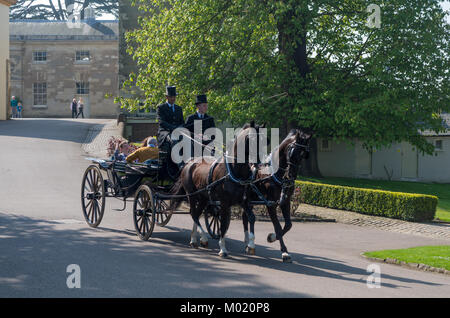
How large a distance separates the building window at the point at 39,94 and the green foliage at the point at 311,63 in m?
35.6

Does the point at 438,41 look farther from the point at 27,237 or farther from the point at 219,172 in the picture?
the point at 27,237

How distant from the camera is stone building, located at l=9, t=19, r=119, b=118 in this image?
5494 cm

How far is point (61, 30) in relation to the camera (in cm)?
5556

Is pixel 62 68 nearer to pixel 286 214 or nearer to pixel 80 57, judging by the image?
pixel 80 57

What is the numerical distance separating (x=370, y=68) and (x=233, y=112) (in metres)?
5.60

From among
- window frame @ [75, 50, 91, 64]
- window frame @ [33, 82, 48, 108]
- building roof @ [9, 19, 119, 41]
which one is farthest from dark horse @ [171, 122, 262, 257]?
window frame @ [33, 82, 48, 108]

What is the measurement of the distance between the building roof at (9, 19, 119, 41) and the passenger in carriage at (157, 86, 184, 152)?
45531 mm

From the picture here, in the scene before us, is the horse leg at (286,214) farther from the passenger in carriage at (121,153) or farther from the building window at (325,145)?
the building window at (325,145)

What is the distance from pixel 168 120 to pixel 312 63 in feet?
44.1

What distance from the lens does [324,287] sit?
294 inches

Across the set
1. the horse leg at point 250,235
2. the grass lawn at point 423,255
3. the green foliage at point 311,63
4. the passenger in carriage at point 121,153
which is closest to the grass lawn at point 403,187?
the green foliage at point 311,63

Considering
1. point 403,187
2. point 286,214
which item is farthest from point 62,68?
point 286,214
